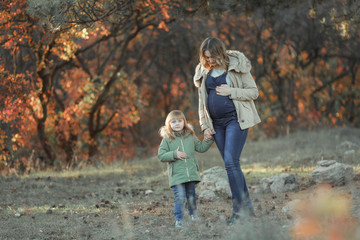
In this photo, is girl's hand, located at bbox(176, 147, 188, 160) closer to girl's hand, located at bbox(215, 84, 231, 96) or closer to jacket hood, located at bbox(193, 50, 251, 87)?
girl's hand, located at bbox(215, 84, 231, 96)

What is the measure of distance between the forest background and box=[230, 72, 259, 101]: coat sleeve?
2907 mm

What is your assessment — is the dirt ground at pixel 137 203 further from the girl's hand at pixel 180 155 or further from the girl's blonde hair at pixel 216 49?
the girl's blonde hair at pixel 216 49

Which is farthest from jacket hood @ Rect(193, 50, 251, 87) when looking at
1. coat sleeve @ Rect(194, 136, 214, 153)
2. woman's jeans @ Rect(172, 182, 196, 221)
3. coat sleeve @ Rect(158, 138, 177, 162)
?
woman's jeans @ Rect(172, 182, 196, 221)

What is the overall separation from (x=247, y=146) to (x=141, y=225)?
835cm

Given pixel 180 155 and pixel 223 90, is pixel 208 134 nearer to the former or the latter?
pixel 180 155

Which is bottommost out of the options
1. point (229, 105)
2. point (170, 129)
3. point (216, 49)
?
point (170, 129)

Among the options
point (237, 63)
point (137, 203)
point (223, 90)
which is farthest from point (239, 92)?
point (137, 203)

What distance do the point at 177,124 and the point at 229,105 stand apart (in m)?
0.63

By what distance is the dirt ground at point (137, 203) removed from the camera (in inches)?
177

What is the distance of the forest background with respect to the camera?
8969 mm

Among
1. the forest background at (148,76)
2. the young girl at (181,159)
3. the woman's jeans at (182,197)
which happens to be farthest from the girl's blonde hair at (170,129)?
the forest background at (148,76)

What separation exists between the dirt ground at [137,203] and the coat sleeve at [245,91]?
46.9 inches

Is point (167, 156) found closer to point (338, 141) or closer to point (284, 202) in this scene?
point (284, 202)

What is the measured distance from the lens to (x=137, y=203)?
6730 mm
